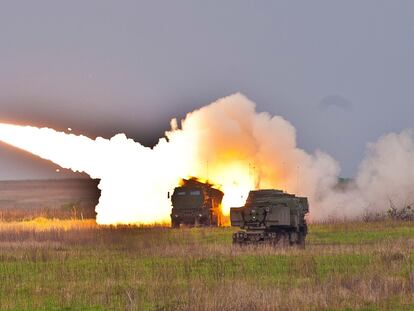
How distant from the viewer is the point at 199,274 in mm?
26734

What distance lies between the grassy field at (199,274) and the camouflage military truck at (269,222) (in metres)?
1.14

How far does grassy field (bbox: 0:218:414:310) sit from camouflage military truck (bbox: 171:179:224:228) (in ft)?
34.6

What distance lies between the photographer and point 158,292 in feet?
74.8

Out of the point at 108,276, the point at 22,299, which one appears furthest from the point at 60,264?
the point at 22,299

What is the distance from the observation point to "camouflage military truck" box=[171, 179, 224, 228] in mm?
53781

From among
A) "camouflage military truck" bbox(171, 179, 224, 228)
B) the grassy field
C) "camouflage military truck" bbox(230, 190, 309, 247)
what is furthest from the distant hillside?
"camouflage military truck" bbox(230, 190, 309, 247)

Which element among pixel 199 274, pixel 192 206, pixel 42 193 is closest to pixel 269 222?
pixel 199 274

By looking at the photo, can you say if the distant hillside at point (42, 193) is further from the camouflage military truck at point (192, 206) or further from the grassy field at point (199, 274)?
the grassy field at point (199, 274)

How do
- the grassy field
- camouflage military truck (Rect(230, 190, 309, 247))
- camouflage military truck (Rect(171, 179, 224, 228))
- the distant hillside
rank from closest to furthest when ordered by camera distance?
1. the grassy field
2. camouflage military truck (Rect(230, 190, 309, 247))
3. camouflage military truck (Rect(171, 179, 224, 228))
4. the distant hillside

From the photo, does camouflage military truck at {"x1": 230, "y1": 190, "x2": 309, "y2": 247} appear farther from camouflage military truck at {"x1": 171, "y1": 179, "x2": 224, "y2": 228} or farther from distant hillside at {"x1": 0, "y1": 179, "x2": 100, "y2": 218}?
distant hillside at {"x1": 0, "y1": 179, "x2": 100, "y2": 218}

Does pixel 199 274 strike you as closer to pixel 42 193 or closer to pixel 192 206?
pixel 192 206

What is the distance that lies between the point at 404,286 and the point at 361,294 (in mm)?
1891

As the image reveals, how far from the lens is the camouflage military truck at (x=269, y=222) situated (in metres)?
37.4

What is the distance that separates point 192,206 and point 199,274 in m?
27.2
